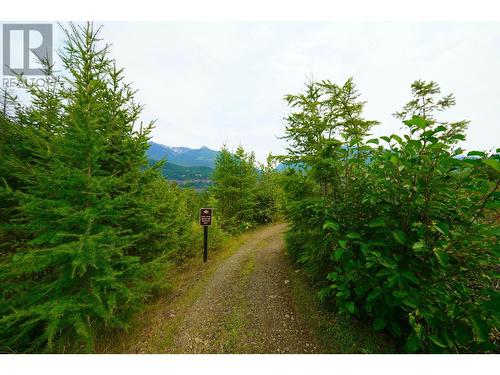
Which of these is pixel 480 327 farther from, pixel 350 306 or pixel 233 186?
pixel 233 186

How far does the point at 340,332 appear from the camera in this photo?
3729 millimetres

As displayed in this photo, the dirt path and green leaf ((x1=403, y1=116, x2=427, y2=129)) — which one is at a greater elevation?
green leaf ((x1=403, y1=116, x2=427, y2=129))

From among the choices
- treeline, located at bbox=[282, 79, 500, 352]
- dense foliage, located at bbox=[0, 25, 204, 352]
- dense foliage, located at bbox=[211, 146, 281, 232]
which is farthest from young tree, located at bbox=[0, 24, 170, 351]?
dense foliage, located at bbox=[211, 146, 281, 232]

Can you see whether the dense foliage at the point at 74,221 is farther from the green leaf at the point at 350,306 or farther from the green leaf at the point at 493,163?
the green leaf at the point at 493,163

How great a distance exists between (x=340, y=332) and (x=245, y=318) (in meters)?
2.15

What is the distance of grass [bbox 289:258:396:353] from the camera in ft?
10.8

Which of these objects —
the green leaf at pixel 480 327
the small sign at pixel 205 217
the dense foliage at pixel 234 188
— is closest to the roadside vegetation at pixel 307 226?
the green leaf at pixel 480 327

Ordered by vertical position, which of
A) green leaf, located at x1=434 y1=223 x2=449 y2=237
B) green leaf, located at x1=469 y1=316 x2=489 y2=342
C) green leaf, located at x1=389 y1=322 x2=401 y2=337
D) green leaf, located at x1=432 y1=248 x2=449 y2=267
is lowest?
green leaf, located at x1=389 y1=322 x2=401 y2=337

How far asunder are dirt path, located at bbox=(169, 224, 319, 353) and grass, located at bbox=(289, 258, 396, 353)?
213 mm

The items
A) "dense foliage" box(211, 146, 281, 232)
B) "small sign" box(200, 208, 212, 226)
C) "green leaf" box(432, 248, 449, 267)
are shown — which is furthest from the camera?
"dense foliage" box(211, 146, 281, 232)

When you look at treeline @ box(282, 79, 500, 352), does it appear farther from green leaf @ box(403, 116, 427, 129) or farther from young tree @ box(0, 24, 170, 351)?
young tree @ box(0, 24, 170, 351)

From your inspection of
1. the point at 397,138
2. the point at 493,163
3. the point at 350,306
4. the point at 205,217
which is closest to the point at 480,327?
the point at 350,306

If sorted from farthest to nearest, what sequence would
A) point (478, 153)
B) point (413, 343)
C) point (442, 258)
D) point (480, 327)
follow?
point (413, 343) < point (442, 258) < point (480, 327) < point (478, 153)

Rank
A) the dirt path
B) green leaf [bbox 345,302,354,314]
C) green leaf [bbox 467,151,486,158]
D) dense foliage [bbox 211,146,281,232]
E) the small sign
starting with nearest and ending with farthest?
1. green leaf [bbox 467,151,486,158]
2. green leaf [bbox 345,302,354,314]
3. the dirt path
4. the small sign
5. dense foliage [bbox 211,146,281,232]
